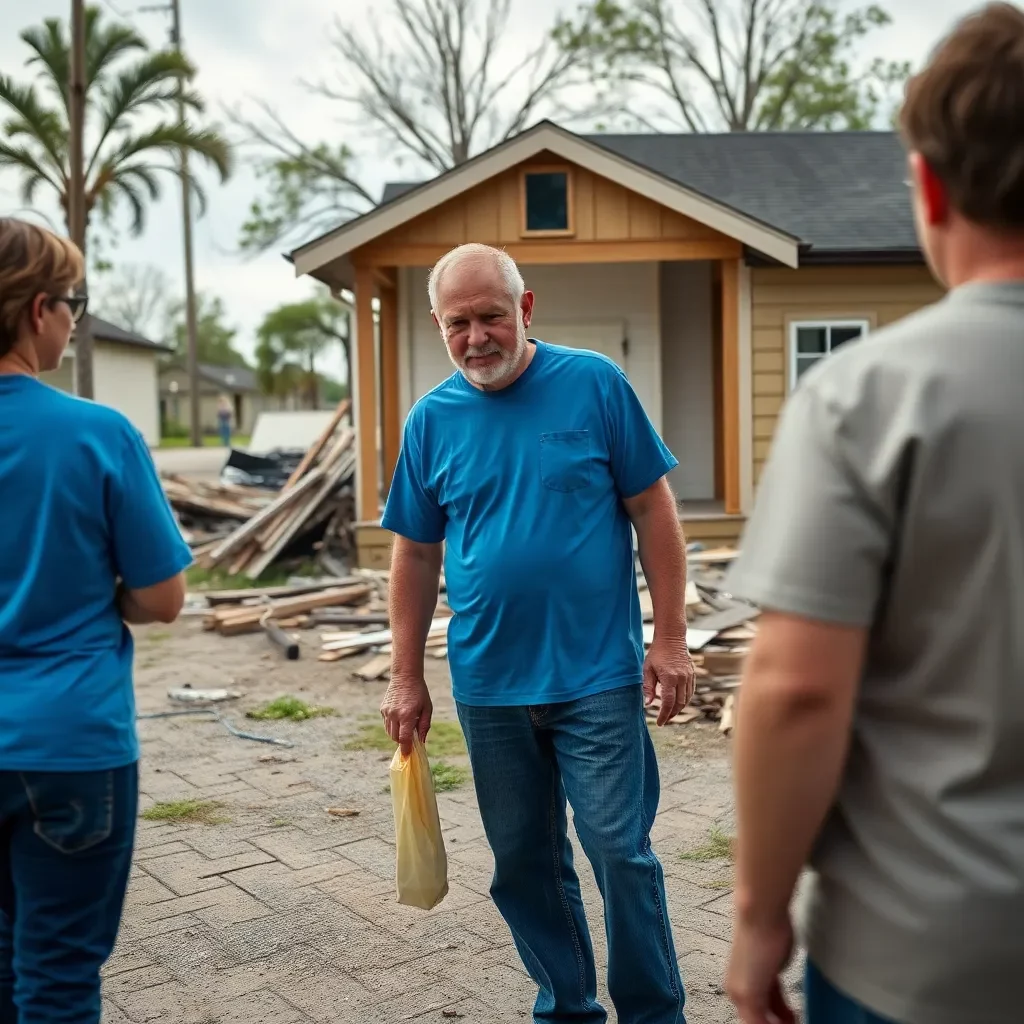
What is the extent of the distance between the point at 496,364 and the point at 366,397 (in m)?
11.7

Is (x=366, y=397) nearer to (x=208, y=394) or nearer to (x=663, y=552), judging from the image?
(x=663, y=552)

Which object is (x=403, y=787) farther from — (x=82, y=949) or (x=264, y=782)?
(x=264, y=782)

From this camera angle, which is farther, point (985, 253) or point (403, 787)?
point (403, 787)

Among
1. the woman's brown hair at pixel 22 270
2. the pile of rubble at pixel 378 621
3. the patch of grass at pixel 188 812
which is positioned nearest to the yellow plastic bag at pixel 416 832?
the woman's brown hair at pixel 22 270

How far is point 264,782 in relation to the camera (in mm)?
6562

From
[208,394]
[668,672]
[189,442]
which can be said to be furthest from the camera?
[208,394]

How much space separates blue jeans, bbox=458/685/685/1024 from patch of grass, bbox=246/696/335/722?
4.92 m

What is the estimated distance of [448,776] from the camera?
6457 mm

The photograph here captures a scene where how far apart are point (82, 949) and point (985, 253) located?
2065 mm

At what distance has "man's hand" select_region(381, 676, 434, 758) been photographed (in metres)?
3.45

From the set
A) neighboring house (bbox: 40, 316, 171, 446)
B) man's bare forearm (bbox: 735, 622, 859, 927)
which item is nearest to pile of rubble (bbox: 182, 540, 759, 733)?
man's bare forearm (bbox: 735, 622, 859, 927)

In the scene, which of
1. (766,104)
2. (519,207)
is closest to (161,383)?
(766,104)

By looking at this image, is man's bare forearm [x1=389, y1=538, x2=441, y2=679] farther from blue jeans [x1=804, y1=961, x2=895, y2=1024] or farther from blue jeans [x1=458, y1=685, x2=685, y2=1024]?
blue jeans [x1=804, y1=961, x2=895, y2=1024]

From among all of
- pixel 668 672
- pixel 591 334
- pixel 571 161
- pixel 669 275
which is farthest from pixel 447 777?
pixel 669 275
